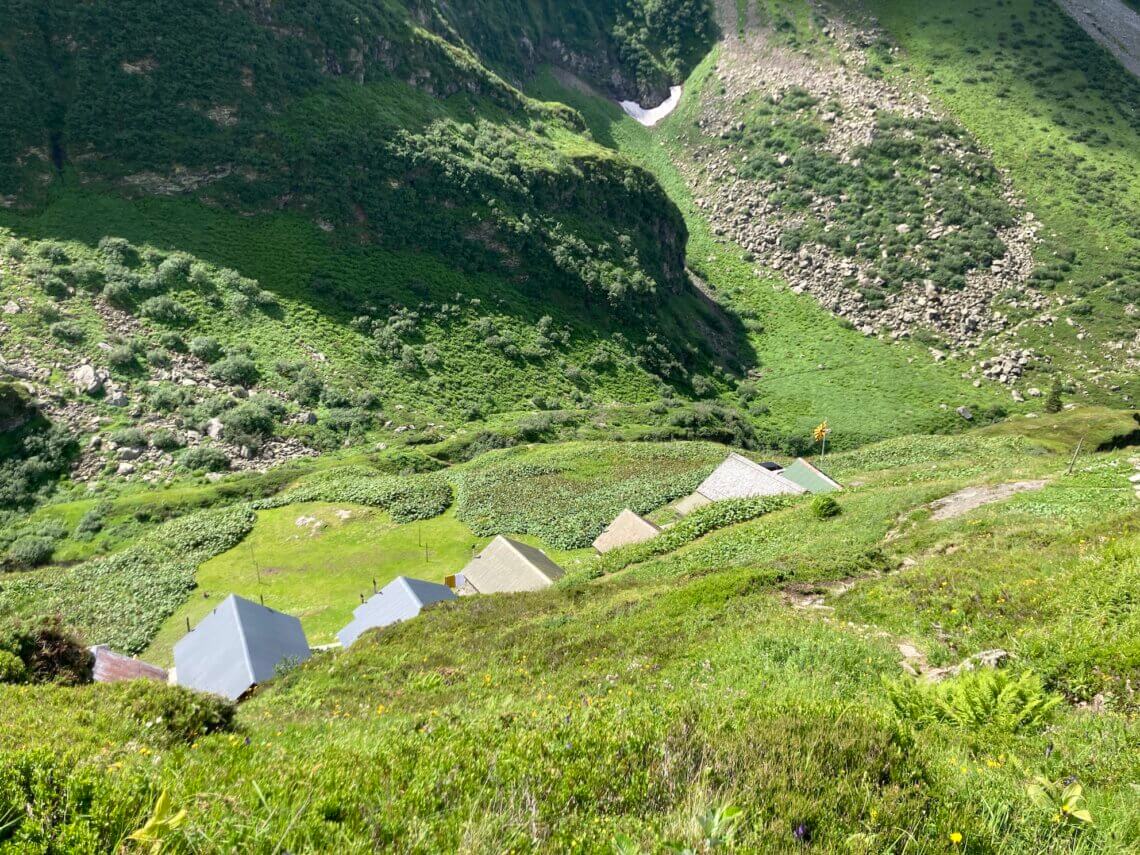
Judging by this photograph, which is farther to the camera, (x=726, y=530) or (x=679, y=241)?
(x=679, y=241)

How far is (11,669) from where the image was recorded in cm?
915

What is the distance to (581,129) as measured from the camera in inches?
4257

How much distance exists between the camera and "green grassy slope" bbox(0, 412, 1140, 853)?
3826mm

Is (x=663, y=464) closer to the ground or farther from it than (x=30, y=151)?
farther from it

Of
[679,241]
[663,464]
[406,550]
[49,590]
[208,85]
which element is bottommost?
[49,590]

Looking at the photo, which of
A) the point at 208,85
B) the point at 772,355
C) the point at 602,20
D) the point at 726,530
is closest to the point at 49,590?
the point at 726,530

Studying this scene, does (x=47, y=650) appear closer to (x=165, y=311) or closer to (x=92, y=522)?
(x=92, y=522)

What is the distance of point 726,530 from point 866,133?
115 metres

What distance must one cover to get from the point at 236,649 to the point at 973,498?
87.8 ft

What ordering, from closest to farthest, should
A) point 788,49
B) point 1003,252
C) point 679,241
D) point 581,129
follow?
point 1003,252 < point 679,241 < point 581,129 < point 788,49

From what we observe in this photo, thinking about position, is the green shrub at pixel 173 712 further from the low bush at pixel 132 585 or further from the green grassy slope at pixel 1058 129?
the green grassy slope at pixel 1058 129

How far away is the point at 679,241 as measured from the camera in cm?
10025

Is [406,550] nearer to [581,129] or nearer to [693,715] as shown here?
[693,715]

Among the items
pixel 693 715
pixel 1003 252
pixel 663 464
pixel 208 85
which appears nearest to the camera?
pixel 693 715
